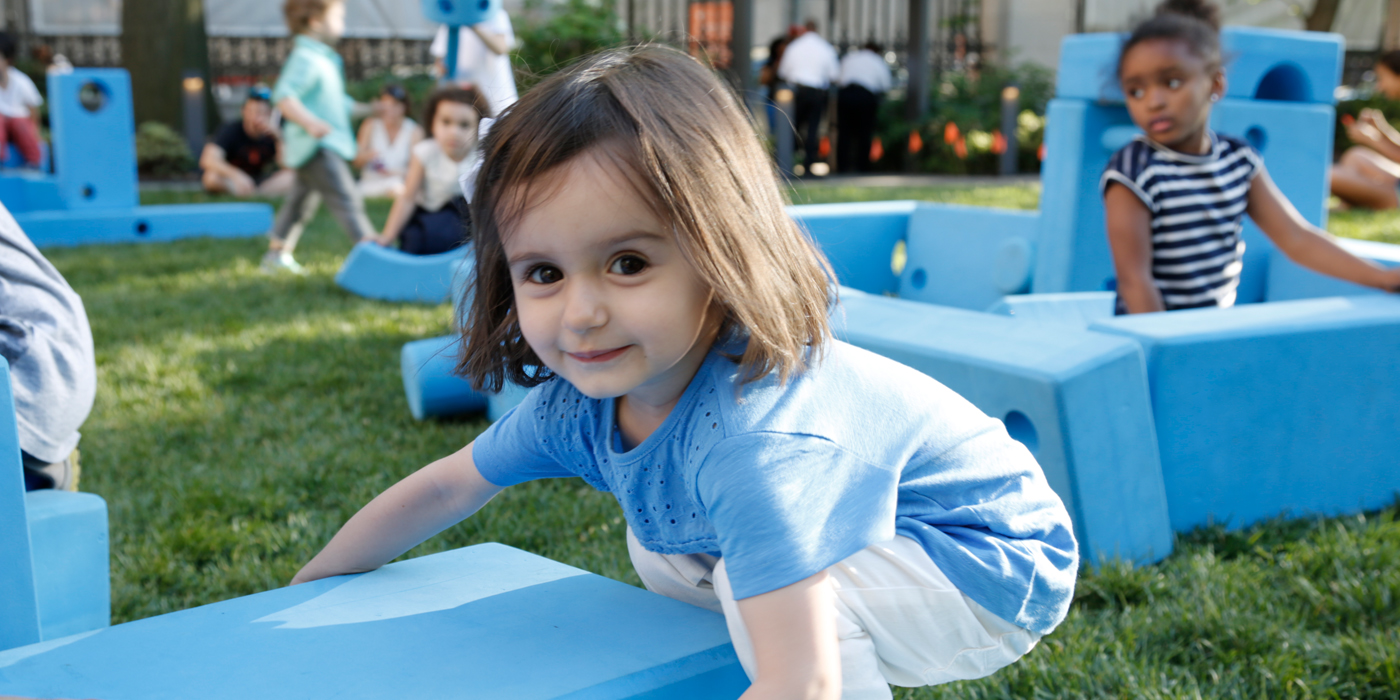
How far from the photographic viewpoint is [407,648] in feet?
4.58

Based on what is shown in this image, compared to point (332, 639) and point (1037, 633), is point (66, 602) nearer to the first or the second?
point (332, 639)

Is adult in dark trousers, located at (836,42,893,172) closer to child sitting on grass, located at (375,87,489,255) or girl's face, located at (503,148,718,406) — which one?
child sitting on grass, located at (375,87,489,255)

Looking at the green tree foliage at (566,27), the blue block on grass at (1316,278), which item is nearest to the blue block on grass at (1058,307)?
the blue block on grass at (1316,278)

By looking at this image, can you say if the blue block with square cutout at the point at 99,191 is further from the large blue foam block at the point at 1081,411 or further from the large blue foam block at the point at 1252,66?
the large blue foam block at the point at 1081,411

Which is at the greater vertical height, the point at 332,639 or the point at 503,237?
the point at 503,237

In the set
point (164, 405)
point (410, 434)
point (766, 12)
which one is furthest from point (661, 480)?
point (766, 12)

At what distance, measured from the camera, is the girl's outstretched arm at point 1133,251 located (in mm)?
3080

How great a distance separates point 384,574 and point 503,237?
0.65m

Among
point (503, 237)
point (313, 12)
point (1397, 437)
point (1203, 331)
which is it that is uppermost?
point (313, 12)

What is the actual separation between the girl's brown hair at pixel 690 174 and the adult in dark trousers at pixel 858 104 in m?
12.0

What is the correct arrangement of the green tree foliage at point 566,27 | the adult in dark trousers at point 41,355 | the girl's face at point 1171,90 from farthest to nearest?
1. the green tree foliage at point 566,27
2. the girl's face at point 1171,90
3. the adult in dark trousers at point 41,355

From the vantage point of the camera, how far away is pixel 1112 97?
3.68 metres

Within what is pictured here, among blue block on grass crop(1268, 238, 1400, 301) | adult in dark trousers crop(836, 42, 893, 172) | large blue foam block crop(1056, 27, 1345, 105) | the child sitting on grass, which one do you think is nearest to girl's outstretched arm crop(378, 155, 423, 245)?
the child sitting on grass

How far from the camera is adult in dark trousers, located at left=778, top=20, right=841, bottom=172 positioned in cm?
1232
